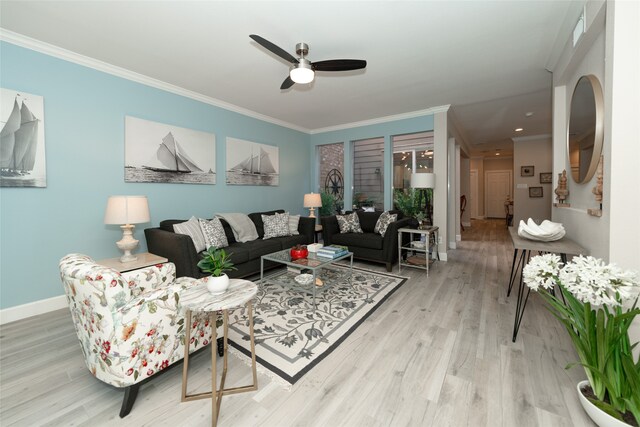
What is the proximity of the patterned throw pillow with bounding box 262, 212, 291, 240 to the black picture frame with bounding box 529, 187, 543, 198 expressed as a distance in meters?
7.01

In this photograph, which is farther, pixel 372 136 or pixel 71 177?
pixel 372 136

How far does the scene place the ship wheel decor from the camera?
5.90m

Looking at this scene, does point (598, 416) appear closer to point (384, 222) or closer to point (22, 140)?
point (384, 222)

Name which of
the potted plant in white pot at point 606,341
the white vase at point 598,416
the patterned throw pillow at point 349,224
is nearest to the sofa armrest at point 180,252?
the patterned throw pillow at point 349,224

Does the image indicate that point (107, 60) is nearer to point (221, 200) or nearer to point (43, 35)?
point (43, 35)

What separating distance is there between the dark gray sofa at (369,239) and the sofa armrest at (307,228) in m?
0.24

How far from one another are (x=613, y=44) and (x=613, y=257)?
4.14ft

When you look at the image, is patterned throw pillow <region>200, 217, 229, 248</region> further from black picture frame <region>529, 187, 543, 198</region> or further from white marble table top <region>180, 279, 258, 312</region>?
black picture frame <region>529, 187, 543, 198</region>

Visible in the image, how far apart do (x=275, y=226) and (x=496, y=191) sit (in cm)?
1019

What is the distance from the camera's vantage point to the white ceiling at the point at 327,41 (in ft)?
6.91

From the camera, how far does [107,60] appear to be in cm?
289

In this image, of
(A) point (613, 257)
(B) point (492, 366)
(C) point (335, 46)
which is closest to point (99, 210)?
(C) point (335, 46)

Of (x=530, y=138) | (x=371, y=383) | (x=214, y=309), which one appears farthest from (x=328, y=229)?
(x=530, y=138)

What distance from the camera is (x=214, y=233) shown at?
348 cm
